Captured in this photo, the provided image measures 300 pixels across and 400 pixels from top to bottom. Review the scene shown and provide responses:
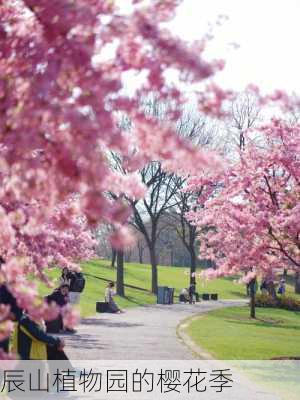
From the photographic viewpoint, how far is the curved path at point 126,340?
52.2 ft

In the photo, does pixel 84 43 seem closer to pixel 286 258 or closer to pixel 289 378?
pixel 289 378

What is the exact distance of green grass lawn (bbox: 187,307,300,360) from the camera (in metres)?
17.9

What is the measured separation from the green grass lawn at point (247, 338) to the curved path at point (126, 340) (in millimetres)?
825

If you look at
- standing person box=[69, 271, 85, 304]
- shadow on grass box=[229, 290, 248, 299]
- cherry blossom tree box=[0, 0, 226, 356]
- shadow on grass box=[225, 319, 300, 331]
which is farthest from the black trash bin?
cherry blossom tree box=[0, 0, 226, 356]

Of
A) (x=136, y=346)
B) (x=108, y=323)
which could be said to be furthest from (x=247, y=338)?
(x=136, y=346)

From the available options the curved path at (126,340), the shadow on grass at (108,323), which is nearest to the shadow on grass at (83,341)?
the curved path at (126,340)

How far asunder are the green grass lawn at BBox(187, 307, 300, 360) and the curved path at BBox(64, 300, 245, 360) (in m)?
0.82

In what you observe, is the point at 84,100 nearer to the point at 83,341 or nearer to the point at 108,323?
the point at 83,341

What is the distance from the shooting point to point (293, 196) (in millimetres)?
15625

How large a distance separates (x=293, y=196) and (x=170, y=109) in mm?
12204

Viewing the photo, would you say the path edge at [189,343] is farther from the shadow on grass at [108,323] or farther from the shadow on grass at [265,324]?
the shadow on grass at [265,324]

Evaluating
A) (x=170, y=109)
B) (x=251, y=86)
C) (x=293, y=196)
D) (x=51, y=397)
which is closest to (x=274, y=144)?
Answer: (x=293, y=196)

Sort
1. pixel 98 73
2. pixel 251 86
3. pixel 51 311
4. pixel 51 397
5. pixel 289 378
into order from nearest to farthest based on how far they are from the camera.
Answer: pixel 98 73
pixel 51 311
pixel 251 86
pixel 51 397
pixel 289 378

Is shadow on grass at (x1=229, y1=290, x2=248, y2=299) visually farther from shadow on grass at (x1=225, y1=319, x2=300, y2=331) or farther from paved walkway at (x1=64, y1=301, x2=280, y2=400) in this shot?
paved walkway at (x1=64, y1=301, x2=280, y2=400)
